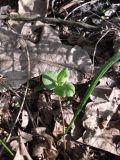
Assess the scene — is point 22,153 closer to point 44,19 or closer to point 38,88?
point 38,88

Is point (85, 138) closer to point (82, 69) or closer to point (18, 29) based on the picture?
point (82, 69)

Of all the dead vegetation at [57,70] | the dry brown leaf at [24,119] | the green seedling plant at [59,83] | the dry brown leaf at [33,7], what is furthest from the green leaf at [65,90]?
the dry brown leaf at [33,7]

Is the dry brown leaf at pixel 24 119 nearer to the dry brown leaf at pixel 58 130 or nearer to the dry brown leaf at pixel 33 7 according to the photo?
the dry brown leaf at pixel 58 130

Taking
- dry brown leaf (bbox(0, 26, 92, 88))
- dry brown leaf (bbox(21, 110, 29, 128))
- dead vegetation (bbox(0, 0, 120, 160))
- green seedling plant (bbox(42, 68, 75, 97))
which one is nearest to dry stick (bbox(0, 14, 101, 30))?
dead vegetation (bbox(0, 0, 120, 160))

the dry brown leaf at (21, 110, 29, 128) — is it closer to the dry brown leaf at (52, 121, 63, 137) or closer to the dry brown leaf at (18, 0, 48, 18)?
the dry brown leaf at (52, 121, 63, 137)

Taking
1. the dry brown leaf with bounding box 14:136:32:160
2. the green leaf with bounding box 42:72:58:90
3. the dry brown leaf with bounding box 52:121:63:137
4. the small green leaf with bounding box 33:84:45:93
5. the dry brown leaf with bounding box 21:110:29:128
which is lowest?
the dry brown leaf with bounding box 14:136:32:160

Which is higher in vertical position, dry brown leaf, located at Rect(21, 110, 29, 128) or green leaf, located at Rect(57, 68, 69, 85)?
green leaf, located at Rect(57, 68, 69, 85)
